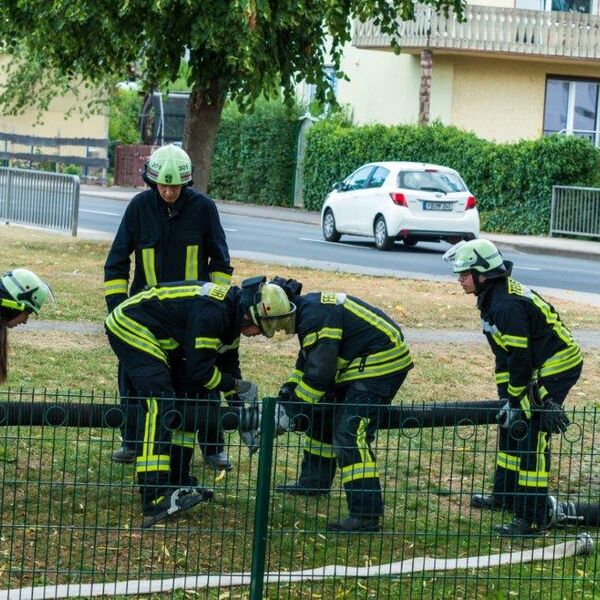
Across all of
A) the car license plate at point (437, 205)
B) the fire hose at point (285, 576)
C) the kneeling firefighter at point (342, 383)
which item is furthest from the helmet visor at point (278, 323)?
the car license plate at point (437, 205)

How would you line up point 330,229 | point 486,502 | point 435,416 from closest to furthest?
1. point 435,416
2. point 486,502
3. point 330,229

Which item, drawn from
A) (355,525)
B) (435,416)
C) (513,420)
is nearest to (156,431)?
(355,525)

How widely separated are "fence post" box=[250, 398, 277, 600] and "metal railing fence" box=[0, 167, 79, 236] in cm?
1811

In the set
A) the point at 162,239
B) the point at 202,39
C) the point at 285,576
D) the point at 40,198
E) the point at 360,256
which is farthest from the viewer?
the point at 40,198

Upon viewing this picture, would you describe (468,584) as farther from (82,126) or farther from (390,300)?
(82,126)

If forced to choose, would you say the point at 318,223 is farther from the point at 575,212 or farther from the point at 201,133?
the point at 201,133

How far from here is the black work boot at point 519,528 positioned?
7.16 m

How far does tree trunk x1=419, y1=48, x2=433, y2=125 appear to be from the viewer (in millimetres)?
37781

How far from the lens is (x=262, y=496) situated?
6.14 m

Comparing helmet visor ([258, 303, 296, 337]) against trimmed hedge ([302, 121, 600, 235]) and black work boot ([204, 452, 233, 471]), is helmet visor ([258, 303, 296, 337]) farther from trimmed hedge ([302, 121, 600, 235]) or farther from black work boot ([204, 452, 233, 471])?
trimmed hedge ([302, 121, 600, 235])

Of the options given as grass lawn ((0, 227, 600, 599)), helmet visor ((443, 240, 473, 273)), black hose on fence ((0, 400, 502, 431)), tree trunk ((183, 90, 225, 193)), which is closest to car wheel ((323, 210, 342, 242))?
tree trunk ((183, 90, 225, 193))

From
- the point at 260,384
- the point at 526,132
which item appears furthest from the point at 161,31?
the point at 526,132

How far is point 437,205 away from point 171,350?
17937 mm

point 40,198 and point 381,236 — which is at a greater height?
point 40,198
